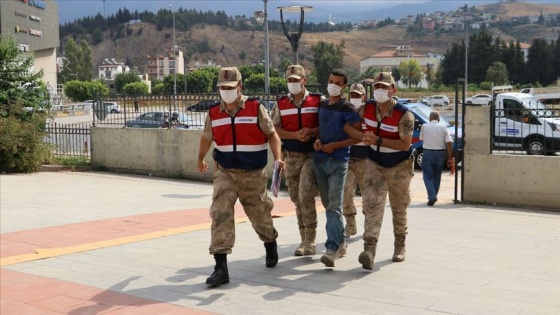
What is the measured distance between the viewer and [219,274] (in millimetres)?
7098

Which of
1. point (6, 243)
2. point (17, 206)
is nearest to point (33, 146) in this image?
point (17, 206)

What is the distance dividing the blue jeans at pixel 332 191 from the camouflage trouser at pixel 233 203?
586 millimetres

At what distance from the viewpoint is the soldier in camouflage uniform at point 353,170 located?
8672 millimetres

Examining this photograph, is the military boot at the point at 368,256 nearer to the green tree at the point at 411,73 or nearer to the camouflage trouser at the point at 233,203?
the camouflage trouser at the point at 233,203

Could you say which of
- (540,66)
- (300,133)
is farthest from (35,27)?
(300,133)

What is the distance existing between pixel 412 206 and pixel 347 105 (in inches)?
223

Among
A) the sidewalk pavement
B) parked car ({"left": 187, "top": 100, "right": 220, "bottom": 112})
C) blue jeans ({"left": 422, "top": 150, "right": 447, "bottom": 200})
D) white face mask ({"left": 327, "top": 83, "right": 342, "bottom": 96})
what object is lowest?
the sidewalk pavement

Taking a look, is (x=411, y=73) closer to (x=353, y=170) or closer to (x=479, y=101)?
(x=479, y=101)

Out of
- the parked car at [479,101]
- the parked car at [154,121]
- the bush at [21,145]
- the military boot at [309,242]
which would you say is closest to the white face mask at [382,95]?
the military boot at [309,242]

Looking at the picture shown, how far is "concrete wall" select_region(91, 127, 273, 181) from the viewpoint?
56.4ft

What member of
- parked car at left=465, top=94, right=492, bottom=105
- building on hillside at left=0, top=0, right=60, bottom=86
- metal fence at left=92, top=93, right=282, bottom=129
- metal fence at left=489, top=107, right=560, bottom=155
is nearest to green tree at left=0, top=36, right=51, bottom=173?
metal fence at left=92, top=93, right=282, bottom=129

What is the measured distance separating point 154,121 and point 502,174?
27.7 feet

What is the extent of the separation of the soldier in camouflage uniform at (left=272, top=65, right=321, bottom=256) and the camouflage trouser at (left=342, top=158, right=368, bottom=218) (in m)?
0.82

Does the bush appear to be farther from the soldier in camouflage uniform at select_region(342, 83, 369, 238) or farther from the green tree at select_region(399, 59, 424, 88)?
the green tree at select_region(399, 59, 424, 88)
